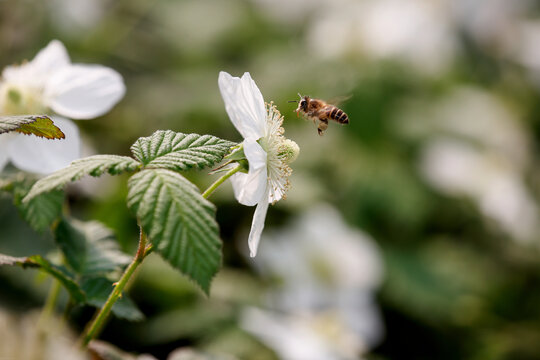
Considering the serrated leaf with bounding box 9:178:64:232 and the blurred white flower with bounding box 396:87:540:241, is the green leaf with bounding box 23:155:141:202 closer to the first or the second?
the serrated leaf with bounding box 9:178:64:232

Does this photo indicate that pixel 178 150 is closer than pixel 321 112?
Yes

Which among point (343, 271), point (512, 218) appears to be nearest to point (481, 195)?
point (512, 218)

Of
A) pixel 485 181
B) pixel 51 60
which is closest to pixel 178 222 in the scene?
pixel 51 60

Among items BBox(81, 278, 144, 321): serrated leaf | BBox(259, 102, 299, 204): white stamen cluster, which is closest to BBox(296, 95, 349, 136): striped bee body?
BBox(259, 102, 299, 204): white stamen cluster

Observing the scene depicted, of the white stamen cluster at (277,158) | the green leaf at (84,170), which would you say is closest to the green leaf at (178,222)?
the green leaf at (84,170)

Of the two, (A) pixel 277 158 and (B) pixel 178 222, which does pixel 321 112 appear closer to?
(A) pixel 277 158

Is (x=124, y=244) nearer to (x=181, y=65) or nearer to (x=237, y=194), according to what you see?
(x=237, y=194)
